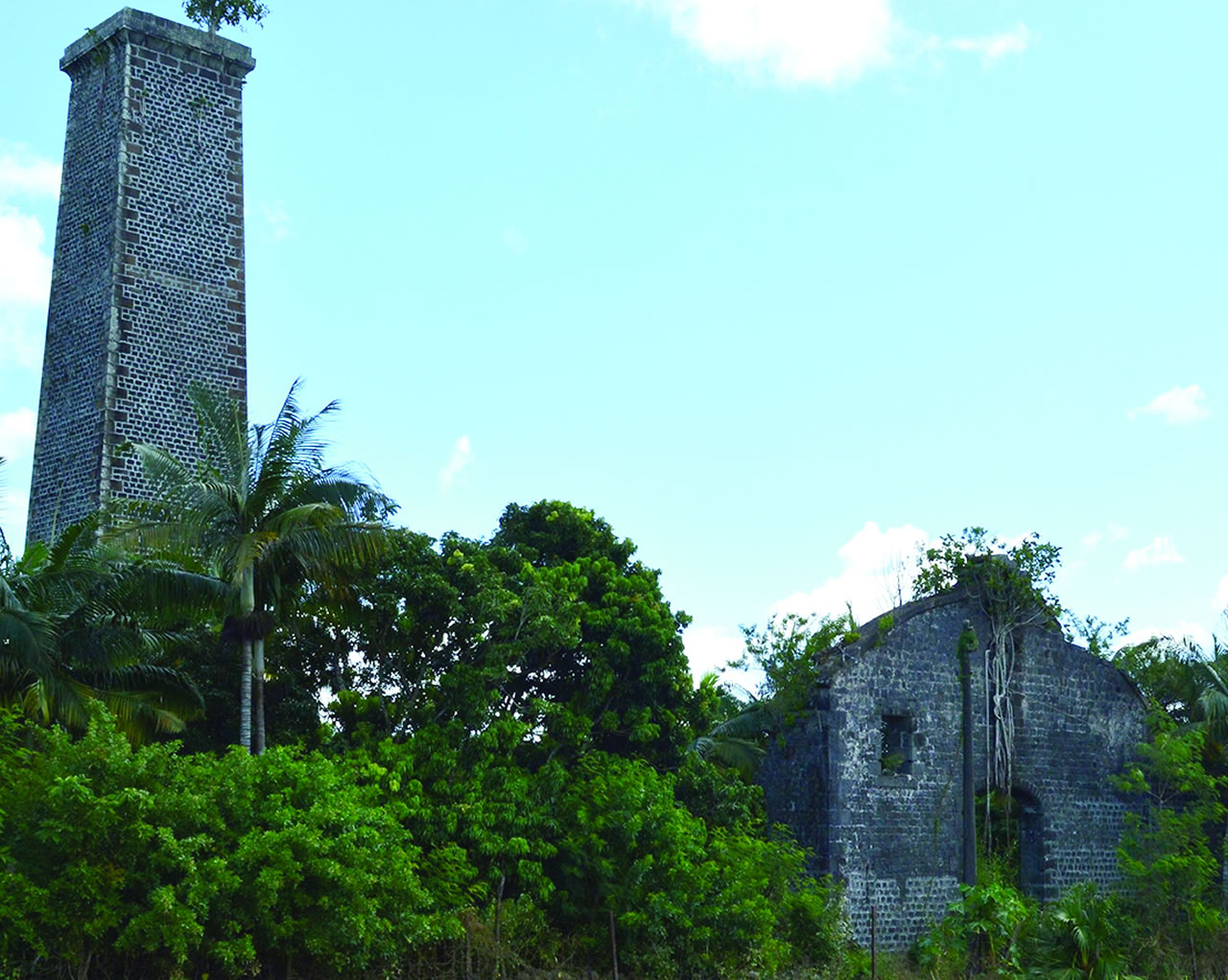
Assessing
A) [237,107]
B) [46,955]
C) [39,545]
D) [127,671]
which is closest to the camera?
[46,955]

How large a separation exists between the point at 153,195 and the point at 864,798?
15864mm

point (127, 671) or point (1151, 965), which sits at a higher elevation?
point (127, 671)

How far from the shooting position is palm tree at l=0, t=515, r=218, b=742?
19000 millimetres

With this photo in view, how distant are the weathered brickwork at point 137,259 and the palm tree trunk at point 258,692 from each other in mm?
6563

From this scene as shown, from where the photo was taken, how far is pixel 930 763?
931 inches

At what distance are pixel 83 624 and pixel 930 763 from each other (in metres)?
12.1

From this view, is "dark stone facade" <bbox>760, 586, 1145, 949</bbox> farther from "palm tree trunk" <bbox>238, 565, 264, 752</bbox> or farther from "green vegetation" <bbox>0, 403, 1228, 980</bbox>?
"palm tree trunk" <bbox>238, 565, 264, 752</bbox>

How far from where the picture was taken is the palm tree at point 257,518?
20.1 m

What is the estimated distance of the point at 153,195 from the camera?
2795 centimetres

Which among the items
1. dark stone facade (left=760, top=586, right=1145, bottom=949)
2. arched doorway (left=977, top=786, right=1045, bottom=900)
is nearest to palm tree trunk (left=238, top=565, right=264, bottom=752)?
dark stone facade (left=760, top=586, right=1145, bottom=949)

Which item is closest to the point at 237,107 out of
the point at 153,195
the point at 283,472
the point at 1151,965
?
the point at 153,195

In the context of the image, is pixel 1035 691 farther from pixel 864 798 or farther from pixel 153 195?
pixel 153 195

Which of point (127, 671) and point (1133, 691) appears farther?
point (1133, 691)

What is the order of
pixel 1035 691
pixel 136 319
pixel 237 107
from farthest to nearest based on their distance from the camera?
pixel 237 107 → pixel 136 319 → pixel 1035 691
